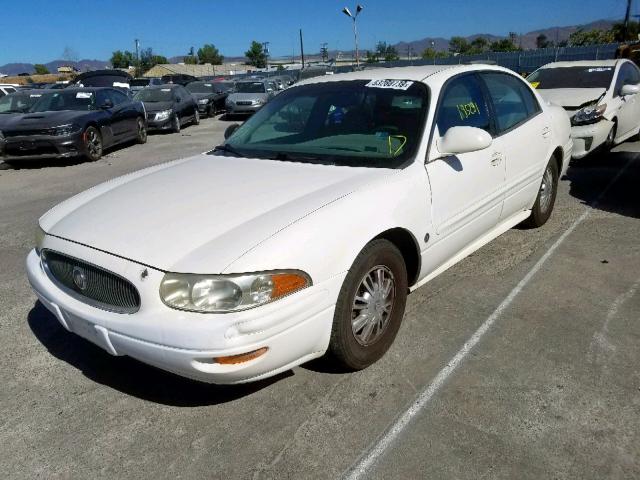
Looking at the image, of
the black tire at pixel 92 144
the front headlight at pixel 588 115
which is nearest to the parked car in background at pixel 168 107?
the black tire at pixel 92 144

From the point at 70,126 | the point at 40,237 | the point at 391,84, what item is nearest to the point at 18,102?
the point at 70,126

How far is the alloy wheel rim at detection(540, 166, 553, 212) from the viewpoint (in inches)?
187

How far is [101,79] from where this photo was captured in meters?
19.3

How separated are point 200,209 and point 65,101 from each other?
9976 mm

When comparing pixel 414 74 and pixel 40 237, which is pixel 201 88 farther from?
pixel 40 237

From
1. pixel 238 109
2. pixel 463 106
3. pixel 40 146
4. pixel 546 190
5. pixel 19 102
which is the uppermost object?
pixel 463 106

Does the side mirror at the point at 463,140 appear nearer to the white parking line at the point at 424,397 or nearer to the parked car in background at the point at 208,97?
the white parking line at the point at 424,397

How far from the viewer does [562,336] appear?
3123 millimetres

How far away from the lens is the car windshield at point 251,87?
19.7m

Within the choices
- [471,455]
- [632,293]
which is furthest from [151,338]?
[632,293]

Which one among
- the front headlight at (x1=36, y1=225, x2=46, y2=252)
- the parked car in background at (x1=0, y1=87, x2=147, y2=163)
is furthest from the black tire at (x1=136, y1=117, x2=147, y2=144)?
the front headlight at (x1=36, y1=225, x2=46, y2=252)

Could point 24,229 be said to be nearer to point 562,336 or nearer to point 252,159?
point 252,159

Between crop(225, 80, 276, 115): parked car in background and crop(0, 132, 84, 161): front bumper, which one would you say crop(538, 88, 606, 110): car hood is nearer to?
crop(0, 132, 84, 161): front bumper

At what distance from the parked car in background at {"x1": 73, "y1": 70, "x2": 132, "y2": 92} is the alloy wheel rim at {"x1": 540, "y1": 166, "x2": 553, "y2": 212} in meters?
16.9
